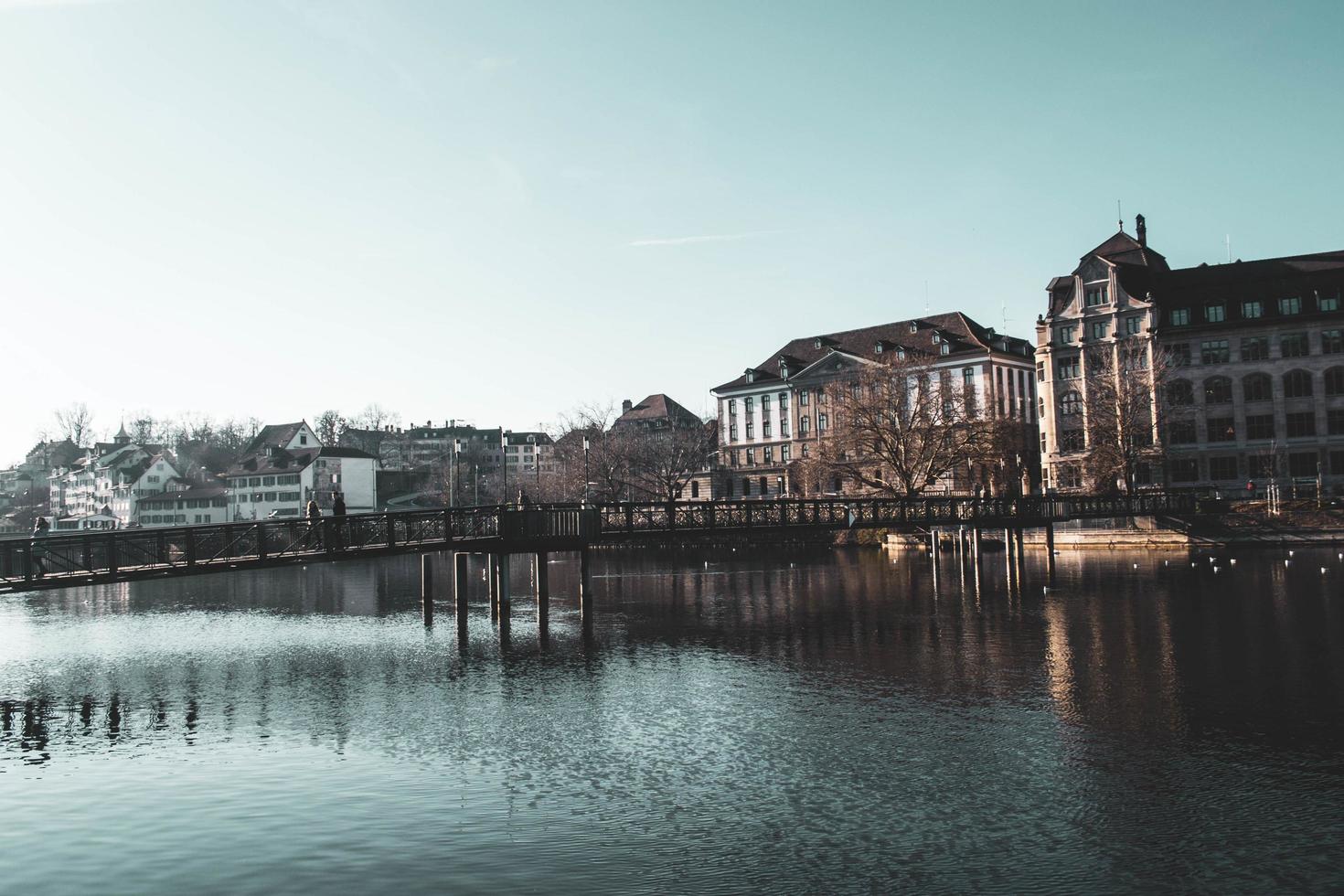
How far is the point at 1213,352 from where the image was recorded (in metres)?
93.7

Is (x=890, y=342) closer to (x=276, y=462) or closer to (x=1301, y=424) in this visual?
(x=1301, y=424)

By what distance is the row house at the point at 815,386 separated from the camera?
117 meters

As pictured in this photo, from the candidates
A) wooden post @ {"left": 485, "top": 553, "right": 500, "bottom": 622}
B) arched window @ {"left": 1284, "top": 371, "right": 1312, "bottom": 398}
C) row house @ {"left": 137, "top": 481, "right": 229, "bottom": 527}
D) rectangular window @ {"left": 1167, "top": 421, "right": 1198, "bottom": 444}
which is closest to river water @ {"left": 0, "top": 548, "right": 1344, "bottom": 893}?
wooden post @ {"left": 485, "top": 553, "right": 500, "bottom": 622}

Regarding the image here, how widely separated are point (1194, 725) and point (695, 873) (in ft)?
42.5

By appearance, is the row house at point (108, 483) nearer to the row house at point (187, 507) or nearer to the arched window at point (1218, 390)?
the row house at point (187, 507)

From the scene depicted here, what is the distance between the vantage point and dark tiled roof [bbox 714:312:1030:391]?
119 meters

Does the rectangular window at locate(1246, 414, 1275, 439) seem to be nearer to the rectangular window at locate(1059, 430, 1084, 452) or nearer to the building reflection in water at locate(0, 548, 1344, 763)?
the rectangular window at locate(1059, 430, 1084, 452)

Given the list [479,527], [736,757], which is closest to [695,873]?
[736,757]

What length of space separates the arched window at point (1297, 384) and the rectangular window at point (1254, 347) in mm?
2504

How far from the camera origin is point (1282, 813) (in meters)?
16.4

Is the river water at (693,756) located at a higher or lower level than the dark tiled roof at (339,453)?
lower

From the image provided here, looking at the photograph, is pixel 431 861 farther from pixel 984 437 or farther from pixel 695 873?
pixel 984 437

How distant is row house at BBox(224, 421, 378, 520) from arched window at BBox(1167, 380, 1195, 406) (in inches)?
4055

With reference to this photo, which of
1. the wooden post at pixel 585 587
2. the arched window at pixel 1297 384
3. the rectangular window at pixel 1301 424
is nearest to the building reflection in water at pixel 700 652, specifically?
the wooden post at pixel 585 587
